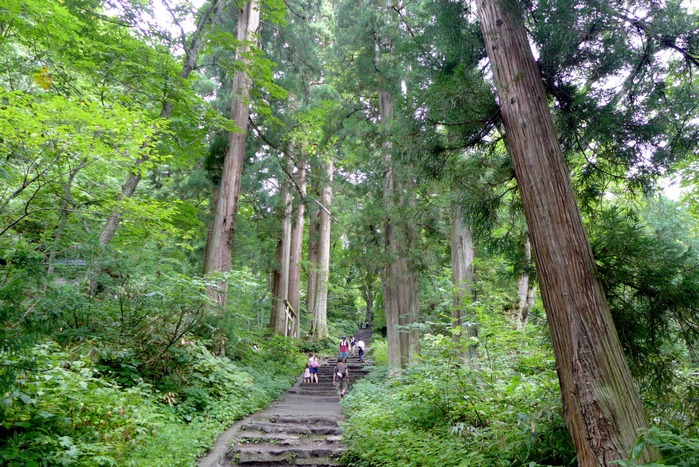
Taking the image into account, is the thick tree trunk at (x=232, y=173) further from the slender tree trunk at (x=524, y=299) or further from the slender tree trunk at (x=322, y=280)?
the slender tree trunk at (x=322, y=280)

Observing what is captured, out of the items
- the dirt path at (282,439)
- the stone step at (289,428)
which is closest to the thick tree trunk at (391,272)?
the dirt path at (282,439)

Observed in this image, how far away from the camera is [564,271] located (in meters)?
3.29

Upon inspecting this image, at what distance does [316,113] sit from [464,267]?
7776 mm

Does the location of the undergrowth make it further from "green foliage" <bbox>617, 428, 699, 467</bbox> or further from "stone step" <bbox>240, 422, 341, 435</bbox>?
"green foliage" <bbox>617, 428, 699, 467</bbox>

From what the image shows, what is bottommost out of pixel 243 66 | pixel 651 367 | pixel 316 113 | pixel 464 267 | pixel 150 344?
pixel 651 367

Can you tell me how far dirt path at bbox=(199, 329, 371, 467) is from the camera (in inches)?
224

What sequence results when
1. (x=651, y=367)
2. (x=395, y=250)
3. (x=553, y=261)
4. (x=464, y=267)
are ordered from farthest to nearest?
(x=395, y=250) → (x=464, y=267) → (x=651, y=367) → (x=553, y=261)

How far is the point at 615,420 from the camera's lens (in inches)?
113

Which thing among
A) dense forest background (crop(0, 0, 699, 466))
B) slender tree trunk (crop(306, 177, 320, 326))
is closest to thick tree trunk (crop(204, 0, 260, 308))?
dense forest background (crop(0, 0, 699, 466))

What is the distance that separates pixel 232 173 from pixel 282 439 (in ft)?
20.6

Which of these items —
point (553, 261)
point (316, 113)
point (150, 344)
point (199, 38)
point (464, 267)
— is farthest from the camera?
point (316, 113)

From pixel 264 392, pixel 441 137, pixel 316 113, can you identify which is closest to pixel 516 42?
pixel 441 137

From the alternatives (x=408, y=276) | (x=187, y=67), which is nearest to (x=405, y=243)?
(x=408, y=276)

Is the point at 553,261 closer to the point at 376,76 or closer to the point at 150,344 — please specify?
the point at 150,344
